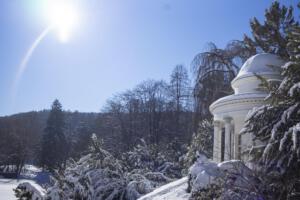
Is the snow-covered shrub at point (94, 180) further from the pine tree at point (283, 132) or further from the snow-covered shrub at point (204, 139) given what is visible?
the pine tree at point (283, 132)

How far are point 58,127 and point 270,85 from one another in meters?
47.3

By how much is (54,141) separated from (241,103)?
42.0m

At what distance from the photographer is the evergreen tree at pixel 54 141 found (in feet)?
166

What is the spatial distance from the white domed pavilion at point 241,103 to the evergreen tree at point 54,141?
38061mm

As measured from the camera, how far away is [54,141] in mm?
51125

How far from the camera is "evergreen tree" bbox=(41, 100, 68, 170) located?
166 feet

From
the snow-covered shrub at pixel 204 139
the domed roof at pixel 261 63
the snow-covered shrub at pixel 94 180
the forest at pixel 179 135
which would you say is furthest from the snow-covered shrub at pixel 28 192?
the domed roof at pixel 261 63

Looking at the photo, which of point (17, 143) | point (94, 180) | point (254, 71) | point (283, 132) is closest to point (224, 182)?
point (283, 132)

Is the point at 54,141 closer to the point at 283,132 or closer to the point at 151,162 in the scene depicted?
the point at 151,162

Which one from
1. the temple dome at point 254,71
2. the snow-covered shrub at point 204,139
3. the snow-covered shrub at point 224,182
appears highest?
the temple dome at point 254,71

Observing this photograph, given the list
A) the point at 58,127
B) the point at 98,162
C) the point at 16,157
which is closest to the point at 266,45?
the point at 98,162

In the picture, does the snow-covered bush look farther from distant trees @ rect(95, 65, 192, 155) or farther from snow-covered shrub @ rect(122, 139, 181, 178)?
distant trees @ rect(95, 65, 192, 155)

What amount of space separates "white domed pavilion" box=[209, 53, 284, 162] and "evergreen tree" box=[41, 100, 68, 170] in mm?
38061

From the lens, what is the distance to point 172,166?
75.2 feet
